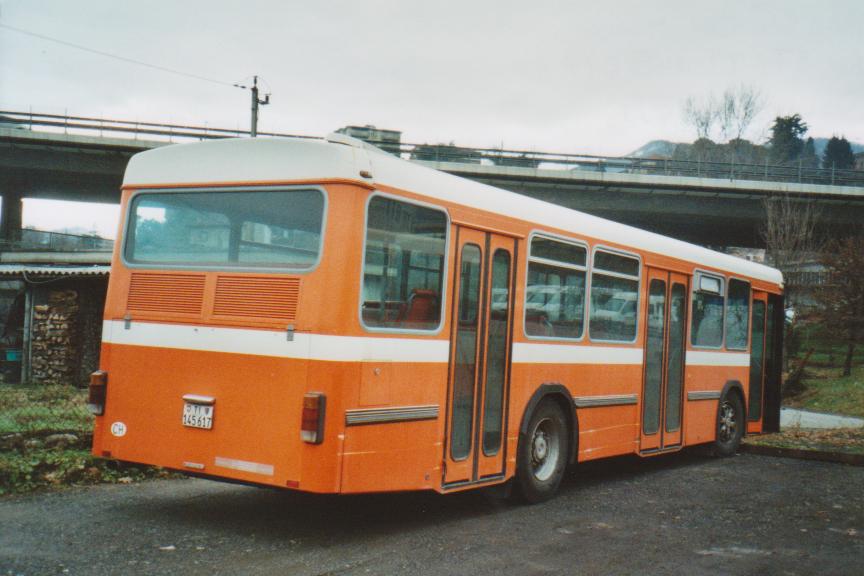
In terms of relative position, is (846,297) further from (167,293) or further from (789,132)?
(789,132)

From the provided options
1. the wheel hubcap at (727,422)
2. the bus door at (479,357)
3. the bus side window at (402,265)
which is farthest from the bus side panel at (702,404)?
the bus side window at (402,265)

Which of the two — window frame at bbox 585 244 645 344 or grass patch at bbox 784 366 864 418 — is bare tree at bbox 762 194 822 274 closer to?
grass patch at bbox 784 366 864 418

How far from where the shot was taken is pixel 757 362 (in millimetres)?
13609

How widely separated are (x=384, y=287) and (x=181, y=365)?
1660mm

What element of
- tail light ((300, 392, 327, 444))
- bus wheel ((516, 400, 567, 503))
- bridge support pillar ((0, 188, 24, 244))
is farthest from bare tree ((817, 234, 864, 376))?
bridge support pillar ((0, 188, 24, 244))

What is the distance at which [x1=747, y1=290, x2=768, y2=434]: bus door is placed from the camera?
13203 mm

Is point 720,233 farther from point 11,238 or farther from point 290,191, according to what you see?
point 290,191

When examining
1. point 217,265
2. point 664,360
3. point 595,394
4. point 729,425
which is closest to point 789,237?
point 729,425

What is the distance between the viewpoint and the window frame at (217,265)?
6.23m

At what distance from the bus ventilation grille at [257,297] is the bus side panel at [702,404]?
6593 mm

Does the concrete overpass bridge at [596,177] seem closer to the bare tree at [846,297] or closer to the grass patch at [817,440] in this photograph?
the bare tree at [846,297]

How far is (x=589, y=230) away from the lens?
Result: 9000 mm

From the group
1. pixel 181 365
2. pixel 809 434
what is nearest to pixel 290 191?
pixel 181 365

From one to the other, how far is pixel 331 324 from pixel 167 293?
61.8 inches
